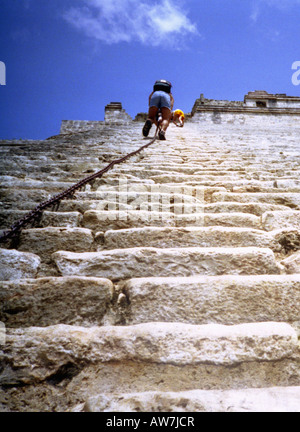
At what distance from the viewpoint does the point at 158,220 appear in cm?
169

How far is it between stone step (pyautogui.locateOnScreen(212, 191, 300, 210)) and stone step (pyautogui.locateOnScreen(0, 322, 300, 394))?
126 cm

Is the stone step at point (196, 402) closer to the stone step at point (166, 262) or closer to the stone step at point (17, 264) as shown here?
the stone step at point (166, 262)

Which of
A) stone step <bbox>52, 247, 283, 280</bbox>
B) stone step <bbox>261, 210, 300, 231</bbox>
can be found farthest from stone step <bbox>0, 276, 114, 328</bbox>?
stone step <bbox>261, 210, 300, 231</bbox>

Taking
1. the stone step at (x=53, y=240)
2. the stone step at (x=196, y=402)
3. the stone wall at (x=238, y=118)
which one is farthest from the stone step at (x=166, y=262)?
the stone wall at (x=238, y=118)

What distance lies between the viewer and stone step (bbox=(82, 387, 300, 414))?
0.73m

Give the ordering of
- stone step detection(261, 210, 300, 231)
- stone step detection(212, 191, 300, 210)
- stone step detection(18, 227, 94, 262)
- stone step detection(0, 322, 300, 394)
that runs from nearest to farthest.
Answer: stone step detection(0, 322, 300, 394) < stone step detection(18, 227, 94, 262) < stone step detection(261, 210, 300, 231) < stone step detection(212, 191, 300, 210)

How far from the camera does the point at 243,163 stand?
348 centimetres

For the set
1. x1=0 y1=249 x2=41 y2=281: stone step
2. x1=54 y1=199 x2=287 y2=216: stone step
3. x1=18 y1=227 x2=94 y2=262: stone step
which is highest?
x1=54 y1=199 x2=287 y2=216: stone step

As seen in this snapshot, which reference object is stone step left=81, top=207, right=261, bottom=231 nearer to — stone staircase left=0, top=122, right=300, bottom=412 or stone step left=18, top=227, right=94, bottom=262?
stone staircase left=0, top=122, right=300, bottom=412

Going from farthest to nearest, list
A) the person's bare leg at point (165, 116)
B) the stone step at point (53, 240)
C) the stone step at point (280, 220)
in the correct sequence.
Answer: the person's bare leg at point (165, 116) < the stone step at point (280, 220) < the stone step at point (53, 240)

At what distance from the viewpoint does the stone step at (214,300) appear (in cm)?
103
